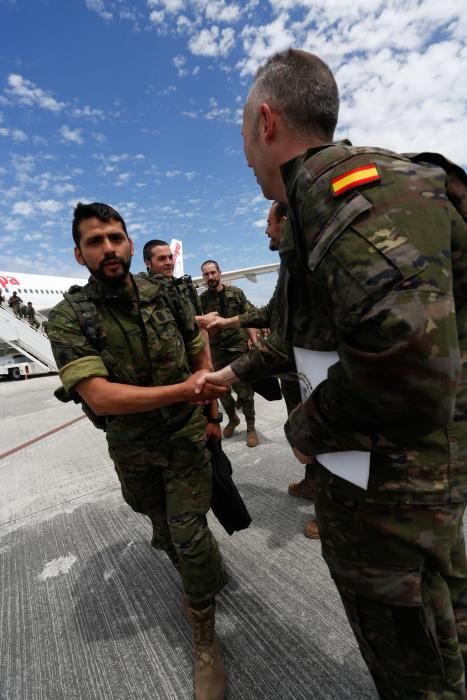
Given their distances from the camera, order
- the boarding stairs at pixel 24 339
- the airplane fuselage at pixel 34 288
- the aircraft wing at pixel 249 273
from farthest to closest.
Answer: the aircraft wing at pixel 249 273 → the airplane fuselage at pixel 34 288 → the boarding stairs at pixel 24 339

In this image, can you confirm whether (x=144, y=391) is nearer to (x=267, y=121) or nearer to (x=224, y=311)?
(x=267, y=121)

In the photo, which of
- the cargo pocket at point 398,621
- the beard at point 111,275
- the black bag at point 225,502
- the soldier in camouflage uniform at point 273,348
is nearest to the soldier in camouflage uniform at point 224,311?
the soldier in camouflage uniform at point 273,348

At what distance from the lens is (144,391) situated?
1.57 metres

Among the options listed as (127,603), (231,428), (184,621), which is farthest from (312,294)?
(231,428)

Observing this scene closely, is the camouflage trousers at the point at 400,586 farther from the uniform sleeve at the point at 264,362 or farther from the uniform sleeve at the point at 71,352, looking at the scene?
the uniform sleeve at the point at 71,352

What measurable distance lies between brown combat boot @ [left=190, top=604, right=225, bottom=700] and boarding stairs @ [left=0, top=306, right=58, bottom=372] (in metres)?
14.2

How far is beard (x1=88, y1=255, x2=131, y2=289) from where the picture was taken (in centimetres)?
175

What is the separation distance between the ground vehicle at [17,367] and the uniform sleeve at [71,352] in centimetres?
1422

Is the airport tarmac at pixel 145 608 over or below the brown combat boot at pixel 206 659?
below

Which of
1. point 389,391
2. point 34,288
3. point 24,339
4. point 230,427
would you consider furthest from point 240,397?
point 34,288

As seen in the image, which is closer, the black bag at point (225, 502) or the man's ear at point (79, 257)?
the man's ear at point (79, 257)

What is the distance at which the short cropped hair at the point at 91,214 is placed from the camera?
1.75 meters

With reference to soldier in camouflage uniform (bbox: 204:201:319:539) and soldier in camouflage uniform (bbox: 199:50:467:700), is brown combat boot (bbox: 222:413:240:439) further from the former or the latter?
soldier in camouflage uniform (bbox: 199:50:467:700)

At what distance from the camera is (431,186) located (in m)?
0.72
